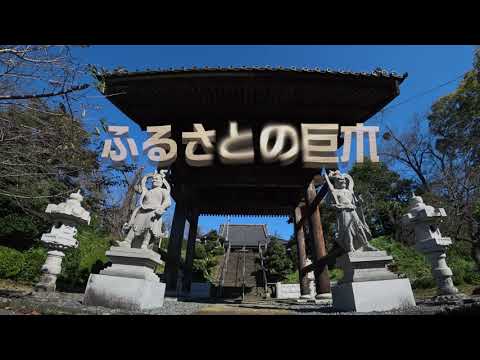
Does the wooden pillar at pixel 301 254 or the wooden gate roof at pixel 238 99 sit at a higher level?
the wooden gate roof at pixel 238 99

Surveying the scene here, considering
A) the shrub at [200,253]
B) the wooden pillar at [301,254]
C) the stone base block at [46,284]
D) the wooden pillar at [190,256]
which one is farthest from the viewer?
the shrub at [200,253]

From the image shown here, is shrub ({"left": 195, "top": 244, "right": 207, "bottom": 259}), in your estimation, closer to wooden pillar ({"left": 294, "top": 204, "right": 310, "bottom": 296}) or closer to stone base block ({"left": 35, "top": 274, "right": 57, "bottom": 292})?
wooden pillar ({"left": 294, "top": 204, "right": 310, "bottom": 296})

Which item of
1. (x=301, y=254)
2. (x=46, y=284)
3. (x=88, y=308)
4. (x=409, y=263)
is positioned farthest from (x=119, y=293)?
(x=409, y=263)

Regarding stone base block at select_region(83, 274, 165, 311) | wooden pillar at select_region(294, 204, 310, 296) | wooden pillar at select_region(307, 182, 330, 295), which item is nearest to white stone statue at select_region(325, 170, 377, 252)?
wooden pillar at select_region(307, 182, 330, 295)

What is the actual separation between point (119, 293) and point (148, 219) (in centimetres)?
128

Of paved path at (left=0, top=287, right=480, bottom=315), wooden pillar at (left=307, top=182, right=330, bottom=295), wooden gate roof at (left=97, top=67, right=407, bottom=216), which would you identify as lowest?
paved path at (left=0, top=287, right=480, bottom=315)

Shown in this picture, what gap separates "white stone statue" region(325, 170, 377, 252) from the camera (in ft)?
15.6

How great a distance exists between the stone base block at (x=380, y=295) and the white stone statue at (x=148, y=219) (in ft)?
11.5

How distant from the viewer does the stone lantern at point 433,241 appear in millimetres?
5340

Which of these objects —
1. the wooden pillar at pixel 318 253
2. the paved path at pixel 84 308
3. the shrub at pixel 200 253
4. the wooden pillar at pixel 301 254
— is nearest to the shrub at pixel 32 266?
the paved path at pixel 84 308

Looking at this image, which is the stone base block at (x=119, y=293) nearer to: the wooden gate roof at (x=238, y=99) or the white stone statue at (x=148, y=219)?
the white stone statue at (x=148, y=219)

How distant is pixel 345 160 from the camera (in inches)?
246

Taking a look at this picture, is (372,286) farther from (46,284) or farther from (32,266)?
(32,266)
